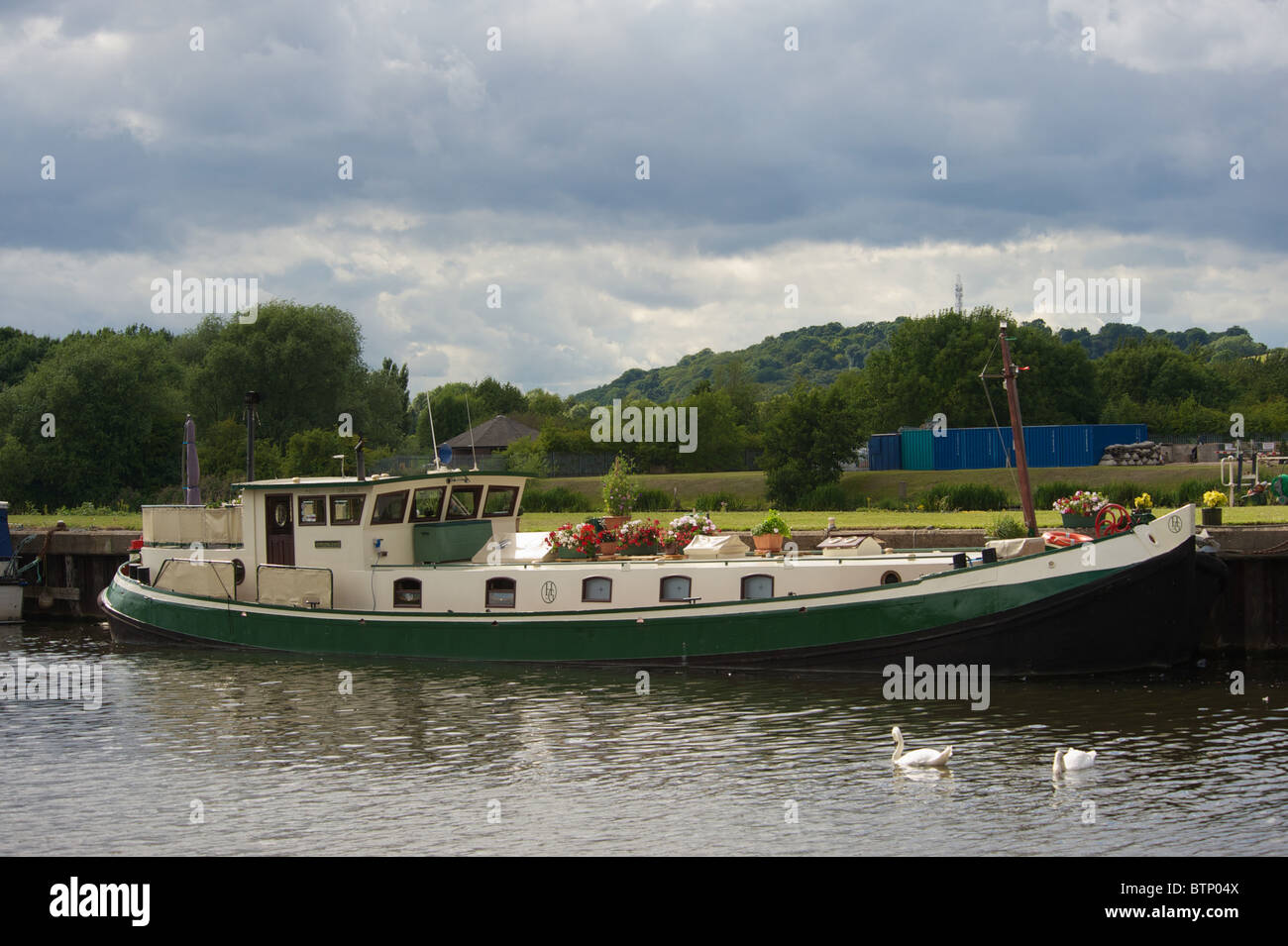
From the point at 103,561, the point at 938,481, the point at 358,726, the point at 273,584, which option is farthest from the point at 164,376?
the point at 358,726

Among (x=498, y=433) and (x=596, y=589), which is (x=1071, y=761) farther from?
(x=498, y=433)

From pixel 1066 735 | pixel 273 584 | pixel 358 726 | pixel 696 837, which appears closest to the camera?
pixel 696 837

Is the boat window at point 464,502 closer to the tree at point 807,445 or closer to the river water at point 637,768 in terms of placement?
the river water at point 637,768

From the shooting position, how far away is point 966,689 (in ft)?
63.5

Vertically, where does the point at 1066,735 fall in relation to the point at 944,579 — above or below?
below

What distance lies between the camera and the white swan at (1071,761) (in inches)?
571

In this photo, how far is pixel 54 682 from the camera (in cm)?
2355

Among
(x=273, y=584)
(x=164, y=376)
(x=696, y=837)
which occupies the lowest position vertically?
(x=696, y=837)

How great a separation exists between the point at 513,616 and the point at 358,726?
4.96 metres

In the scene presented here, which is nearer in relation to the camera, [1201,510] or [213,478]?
[1201,510]

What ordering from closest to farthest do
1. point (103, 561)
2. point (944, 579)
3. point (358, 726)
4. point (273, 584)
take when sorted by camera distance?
point (358, 726), point (944, 579), point (273, 584), point (103, 561)

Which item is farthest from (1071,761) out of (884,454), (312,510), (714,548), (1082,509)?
(884,454)
